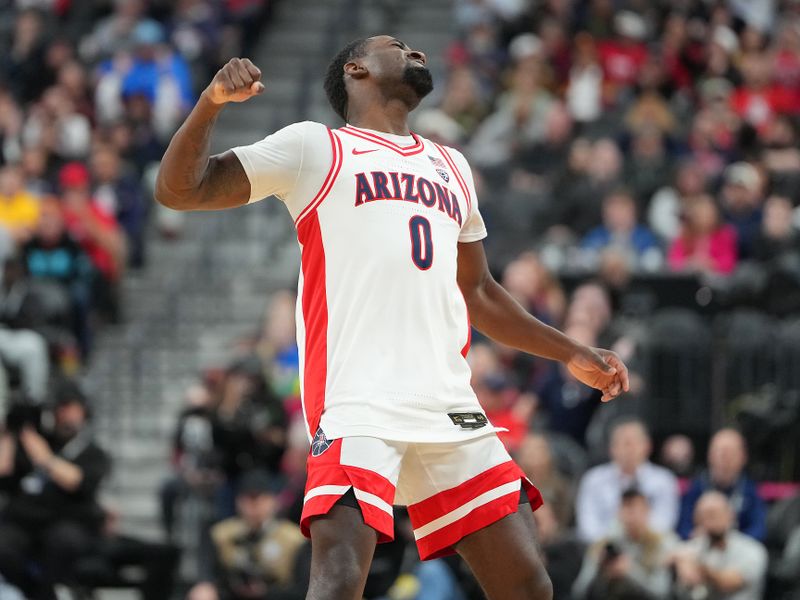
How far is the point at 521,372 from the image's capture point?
516 inches

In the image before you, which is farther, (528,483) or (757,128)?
(757,128)

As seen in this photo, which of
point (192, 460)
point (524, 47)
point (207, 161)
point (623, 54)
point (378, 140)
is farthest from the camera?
point (524, 47)

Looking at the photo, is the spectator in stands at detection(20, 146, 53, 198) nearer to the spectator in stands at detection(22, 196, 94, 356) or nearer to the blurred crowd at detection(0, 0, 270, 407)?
the blurred crowd at detection(0, 0, 270, 407)

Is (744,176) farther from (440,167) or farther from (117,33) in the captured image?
(440,167)

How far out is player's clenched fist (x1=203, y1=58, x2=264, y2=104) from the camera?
5133 millimetres

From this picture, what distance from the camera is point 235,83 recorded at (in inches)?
202

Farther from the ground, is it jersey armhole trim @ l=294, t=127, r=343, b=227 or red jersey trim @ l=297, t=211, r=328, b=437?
jersey armhole trim @ l=294, t=127, r=343, b=227

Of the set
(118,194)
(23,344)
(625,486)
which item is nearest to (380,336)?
(625,486)

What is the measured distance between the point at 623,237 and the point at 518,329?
28.2ft

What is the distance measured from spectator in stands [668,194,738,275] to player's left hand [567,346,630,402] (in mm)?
8192

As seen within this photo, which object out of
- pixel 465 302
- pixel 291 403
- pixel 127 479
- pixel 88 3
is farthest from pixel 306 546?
pixel 88 3

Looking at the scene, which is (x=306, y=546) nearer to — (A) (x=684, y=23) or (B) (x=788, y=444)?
(B) (x=788, y=444)

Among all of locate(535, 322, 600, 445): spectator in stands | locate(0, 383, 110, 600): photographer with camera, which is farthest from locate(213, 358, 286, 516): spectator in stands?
locate(535, 322, 600, 445): spectator in stands

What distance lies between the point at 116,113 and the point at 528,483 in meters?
13.1
